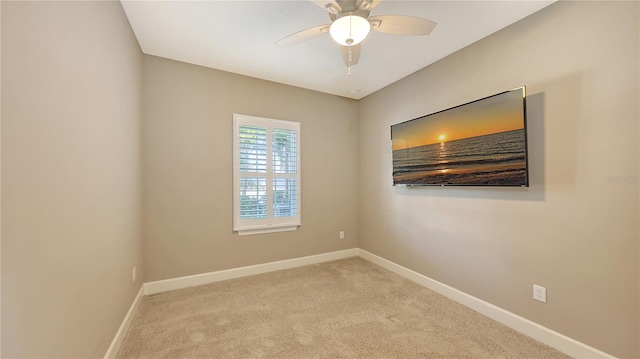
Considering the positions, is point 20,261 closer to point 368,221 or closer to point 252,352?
point 252,352

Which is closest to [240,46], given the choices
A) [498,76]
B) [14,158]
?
[14,158]

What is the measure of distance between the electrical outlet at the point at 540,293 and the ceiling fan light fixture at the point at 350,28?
234 cm

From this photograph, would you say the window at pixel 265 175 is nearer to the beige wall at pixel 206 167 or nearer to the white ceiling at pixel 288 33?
the beige wall at pixel 206 167

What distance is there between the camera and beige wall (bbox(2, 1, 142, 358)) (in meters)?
0.86

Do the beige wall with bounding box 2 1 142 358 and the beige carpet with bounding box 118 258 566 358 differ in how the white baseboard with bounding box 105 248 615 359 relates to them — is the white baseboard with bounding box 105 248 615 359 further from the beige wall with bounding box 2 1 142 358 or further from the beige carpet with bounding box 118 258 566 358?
the beige wall with bounding box 2 1 142 358

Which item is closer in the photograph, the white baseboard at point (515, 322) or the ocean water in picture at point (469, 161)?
the white baseboard at point (515, 322)

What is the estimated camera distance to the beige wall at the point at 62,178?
2.82 ft

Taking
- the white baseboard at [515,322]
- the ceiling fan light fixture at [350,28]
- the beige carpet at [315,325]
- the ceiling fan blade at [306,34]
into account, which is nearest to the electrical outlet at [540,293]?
the white baseboard at [515,322]

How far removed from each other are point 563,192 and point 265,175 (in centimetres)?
295

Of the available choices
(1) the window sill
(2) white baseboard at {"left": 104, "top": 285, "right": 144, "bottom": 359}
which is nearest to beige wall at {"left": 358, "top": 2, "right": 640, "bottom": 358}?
(1) the window sill

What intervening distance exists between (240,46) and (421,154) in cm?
227

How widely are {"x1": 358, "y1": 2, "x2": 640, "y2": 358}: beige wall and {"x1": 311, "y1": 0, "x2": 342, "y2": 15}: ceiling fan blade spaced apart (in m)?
1.69

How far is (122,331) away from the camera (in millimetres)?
1943

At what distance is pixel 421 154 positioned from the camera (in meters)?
2.88
